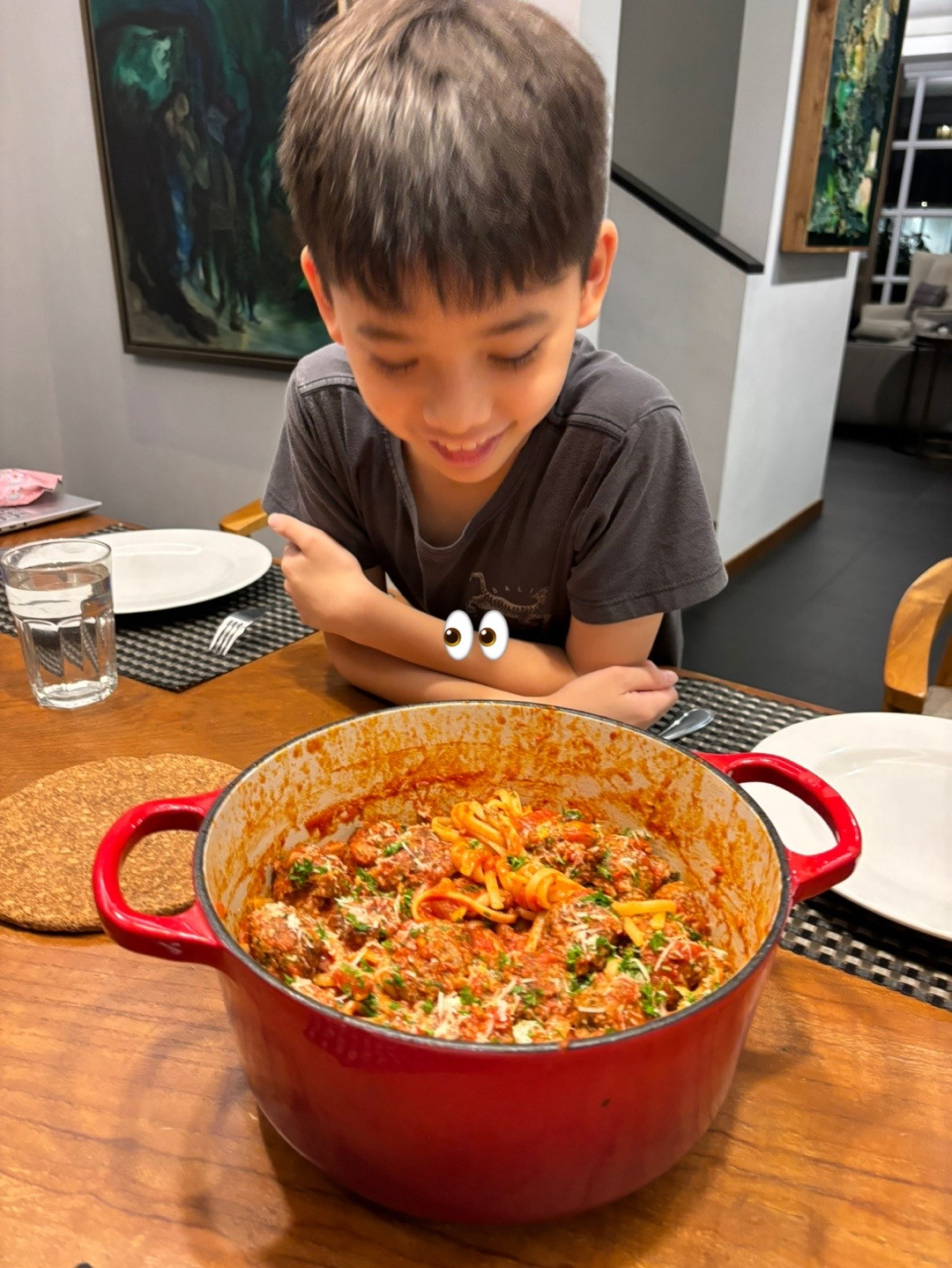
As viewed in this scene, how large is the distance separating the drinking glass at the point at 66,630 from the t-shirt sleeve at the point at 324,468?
0.28 m

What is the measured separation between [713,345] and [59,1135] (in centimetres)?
339

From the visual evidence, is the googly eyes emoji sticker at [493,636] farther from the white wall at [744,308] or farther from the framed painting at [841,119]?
the framed painting at [841,119]

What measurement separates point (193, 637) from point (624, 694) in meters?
0.57

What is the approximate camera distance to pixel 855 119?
3.43 metres

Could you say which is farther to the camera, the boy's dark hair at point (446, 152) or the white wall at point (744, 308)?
the white wall at point (744, 308)

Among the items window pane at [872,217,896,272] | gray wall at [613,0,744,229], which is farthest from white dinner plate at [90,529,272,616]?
window pane at [872,217,896,272]

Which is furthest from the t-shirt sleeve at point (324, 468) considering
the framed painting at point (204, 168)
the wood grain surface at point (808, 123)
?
the wood grain surface at point (808, 123)

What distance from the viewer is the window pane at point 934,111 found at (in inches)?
371

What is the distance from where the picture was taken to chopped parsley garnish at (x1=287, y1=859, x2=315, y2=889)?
0.60 m

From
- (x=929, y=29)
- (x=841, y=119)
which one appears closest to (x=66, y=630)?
(x=841, y=119)

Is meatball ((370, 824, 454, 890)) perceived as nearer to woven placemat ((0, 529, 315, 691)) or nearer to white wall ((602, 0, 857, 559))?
woven placemat ((0, 529, 315, 691))

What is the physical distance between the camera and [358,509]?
1.20m

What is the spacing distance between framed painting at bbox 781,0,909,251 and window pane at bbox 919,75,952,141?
7.09m

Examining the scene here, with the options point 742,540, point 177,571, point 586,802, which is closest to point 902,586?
point 742,540
